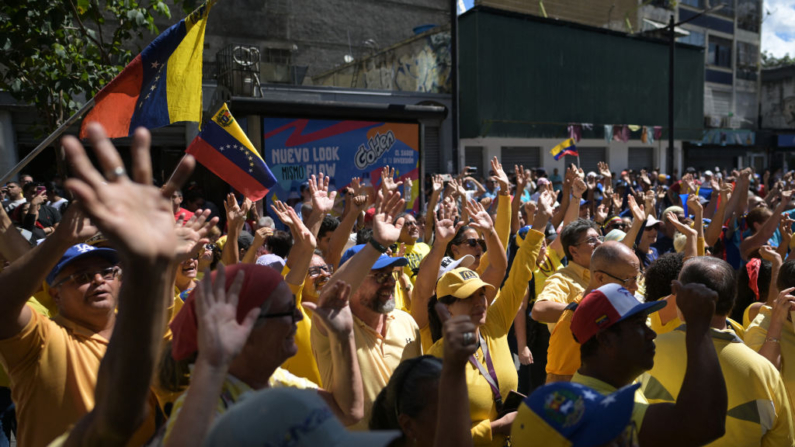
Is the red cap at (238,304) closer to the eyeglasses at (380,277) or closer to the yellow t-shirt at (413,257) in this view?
the eyeglasses at (380,277)

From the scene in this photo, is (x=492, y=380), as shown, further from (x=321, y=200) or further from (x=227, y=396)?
(x=321, y=200)

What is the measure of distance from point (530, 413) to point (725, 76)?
3793 cm

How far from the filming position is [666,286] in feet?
11.5

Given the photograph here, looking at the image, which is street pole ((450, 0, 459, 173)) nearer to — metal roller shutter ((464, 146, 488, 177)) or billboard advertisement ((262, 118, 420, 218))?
billboard advertisement ((262, 118, 420, 218))

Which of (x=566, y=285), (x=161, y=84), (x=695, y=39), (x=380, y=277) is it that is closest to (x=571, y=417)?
(x=380, y=277)

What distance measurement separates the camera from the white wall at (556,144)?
21.0 meters

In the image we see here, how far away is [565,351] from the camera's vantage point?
10.9 feet

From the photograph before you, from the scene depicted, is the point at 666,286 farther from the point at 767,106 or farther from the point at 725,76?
the point at 767,106

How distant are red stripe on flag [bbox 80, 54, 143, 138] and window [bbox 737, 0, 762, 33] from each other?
39339 millimetres

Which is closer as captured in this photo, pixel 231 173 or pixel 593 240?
pixel 593 240

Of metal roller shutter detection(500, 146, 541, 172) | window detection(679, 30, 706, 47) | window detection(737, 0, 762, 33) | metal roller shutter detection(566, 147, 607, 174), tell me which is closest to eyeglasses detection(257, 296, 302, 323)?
metal roller shutter detection(500, 146, 541, 172)

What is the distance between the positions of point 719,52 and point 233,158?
36356mm

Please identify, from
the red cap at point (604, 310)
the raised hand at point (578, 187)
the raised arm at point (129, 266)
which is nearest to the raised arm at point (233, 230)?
the red cap at point (604, 310)

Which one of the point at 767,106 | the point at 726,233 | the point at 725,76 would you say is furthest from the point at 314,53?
the point at 767,106
